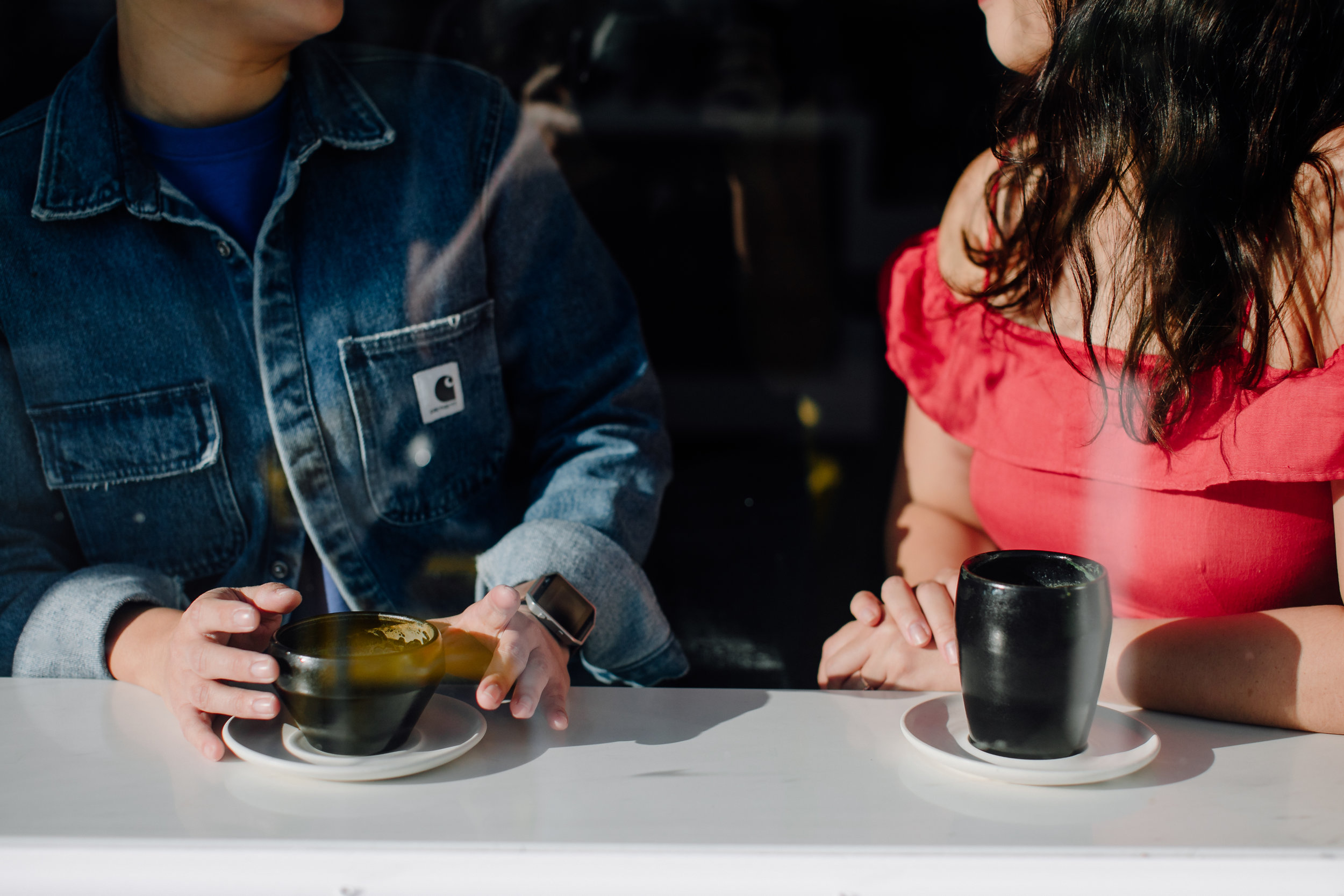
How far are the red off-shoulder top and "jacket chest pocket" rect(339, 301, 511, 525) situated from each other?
58cm

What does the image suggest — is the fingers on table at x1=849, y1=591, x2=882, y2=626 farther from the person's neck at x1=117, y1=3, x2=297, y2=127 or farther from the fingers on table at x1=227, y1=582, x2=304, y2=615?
the person's neck at x1=117, y1=3, x2=297, y2=127

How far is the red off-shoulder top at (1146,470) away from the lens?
1.04 metres

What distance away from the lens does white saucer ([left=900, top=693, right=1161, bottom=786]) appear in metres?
0.77

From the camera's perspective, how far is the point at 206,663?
2.82 ft

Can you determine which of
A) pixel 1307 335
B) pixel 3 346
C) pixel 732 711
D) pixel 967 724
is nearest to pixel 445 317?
pixel 3 346

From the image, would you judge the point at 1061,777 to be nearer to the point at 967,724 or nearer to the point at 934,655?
the point at 967,724

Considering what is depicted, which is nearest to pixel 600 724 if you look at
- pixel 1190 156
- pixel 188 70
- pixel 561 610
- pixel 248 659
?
pixel 561 610

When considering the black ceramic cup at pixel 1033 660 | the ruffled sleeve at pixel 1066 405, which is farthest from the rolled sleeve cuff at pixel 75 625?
the ruffled sleeve at pixel 1066 405

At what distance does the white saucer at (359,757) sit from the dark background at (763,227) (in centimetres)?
82

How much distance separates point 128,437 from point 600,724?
2.37 feet

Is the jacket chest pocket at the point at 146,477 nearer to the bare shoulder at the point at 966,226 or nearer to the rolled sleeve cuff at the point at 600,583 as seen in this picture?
the rolled sleeve cuff at the point at 600,583

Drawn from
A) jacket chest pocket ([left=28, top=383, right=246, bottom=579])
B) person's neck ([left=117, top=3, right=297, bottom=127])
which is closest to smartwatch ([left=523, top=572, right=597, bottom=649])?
jacket chest pocket ([left=28, top=383, right=246, bottom=579])

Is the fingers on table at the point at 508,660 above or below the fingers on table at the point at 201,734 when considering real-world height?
above

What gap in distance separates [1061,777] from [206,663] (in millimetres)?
695
